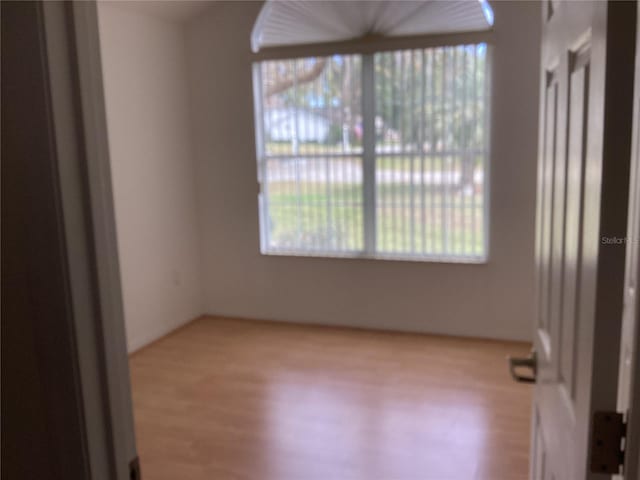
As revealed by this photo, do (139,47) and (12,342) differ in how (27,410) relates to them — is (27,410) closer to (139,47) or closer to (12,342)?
(12,342)

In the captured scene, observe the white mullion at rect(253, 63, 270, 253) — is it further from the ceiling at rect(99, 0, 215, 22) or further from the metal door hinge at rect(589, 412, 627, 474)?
the metal door hinge at rect(589, 412, 627, 474)

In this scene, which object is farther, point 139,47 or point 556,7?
point 139,47

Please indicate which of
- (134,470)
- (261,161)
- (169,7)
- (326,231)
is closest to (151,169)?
(261,161)

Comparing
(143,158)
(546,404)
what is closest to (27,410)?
(546,404)

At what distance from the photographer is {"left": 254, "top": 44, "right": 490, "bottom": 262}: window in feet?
13.8

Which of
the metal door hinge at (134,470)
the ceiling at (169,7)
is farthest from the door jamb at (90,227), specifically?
the ceiling at (169,7)

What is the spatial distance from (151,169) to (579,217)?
4.00 meters

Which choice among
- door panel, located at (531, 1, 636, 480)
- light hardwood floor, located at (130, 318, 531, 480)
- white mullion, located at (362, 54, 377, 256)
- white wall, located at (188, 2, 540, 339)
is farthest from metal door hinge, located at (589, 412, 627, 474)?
white mullion, located at (362, 54, 377, 256)

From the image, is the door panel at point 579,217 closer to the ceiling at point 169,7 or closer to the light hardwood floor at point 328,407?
the light hardwood floor at point 328,407

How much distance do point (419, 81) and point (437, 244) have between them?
1251 millimetres

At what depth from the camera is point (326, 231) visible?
481 centimetres

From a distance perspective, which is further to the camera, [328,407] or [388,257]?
[388,257]

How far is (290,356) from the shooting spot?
418cm

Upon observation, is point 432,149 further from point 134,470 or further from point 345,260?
point 134,470
